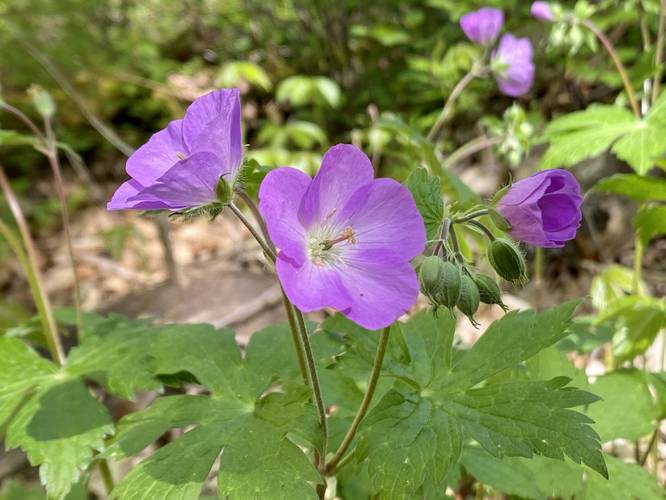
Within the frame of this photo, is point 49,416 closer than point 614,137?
Answer: Yes

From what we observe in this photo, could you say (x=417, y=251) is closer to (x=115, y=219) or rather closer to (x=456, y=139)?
(x=456, y=139)

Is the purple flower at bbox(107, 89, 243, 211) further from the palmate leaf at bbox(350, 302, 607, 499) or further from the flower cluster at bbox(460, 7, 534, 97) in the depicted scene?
the flower cluster at bbox(460, 7, 534, 97)

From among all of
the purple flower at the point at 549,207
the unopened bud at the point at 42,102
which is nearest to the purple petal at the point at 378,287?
the purple flower at the point at 549,207

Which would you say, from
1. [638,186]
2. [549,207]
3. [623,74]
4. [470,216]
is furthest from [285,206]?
[623,74]

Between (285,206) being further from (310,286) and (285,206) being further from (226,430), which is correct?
(226,430)

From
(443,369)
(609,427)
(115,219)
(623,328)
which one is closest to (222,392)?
(443,369)

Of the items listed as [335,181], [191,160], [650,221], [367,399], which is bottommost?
[650,221]
